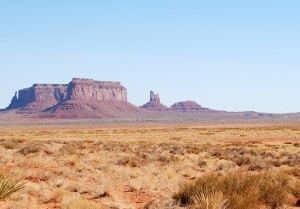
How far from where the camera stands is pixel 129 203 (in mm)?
10836

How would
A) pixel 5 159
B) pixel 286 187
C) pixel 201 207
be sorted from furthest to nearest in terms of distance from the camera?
pixel 5 159
pixel 286 187
pixel 201 207

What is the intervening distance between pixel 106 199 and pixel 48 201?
1505 millimetres

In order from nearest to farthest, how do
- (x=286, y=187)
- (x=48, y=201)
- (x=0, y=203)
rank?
1. (x=0, y=203)
2. (x=48, y=201)
3. (x=286, y=187)

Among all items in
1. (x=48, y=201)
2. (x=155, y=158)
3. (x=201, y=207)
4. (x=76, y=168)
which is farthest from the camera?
(x=155, y=158)

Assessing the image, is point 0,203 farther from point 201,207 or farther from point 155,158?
point 155,158

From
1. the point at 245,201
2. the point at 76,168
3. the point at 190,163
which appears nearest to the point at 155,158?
the point at 190,163

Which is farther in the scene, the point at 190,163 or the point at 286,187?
the point at 190,163

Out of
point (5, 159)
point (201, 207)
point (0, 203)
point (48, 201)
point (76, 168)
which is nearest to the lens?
point (201, 207)

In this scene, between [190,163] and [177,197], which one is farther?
[190,163]

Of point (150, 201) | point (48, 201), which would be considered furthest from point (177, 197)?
point (48, 201)

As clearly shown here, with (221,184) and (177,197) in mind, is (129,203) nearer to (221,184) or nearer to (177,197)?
(177,197)

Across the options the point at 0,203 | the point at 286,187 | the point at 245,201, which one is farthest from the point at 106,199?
the point at 286,187

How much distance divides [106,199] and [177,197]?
6.20 feet

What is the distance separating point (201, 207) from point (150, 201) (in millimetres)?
2195
